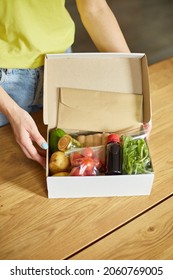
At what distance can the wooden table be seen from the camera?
2.43 feet

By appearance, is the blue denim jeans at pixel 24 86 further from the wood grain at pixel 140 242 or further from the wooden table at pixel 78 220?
the wood grain at pixel 140 242

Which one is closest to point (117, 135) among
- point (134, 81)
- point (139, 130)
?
point (139, 130)

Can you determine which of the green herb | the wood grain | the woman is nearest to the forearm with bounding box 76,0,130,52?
the woman

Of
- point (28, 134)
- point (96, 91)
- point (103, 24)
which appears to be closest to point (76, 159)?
point (28, 134)

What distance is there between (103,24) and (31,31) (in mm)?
239

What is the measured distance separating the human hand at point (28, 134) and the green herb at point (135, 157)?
20 cm

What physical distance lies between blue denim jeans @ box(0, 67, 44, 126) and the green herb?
1.20 feet

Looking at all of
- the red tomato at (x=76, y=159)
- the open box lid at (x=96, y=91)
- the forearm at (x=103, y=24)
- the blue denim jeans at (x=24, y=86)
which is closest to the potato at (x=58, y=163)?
the red tomato at (x=76, y=159)

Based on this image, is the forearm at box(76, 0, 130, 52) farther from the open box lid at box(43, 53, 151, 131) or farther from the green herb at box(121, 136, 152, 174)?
the green herb at box(121, 136, 152, 174)

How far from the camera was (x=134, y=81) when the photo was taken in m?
0.99

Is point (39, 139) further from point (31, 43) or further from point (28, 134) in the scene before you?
point (31, 43)

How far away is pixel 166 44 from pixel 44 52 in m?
1.83

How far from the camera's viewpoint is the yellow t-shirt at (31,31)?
0.90 meters

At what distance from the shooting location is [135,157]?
82 centimetres
